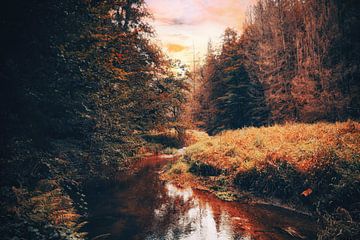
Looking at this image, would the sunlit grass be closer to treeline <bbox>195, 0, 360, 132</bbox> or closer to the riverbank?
the riverbank

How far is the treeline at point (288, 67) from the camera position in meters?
21.6

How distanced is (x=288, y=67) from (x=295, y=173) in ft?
65.5

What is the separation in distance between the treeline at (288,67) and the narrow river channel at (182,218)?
15589 mm

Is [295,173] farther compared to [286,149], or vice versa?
[286,149]

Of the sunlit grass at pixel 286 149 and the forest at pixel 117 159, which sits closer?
the forest at pixel 117 159

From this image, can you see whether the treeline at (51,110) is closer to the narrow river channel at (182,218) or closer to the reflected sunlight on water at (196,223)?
the narrow river channel at (182,218)

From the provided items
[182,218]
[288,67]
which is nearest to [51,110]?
[182,218]

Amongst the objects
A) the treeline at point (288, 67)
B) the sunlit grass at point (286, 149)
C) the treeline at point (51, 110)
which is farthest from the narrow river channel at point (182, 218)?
the treeline at point (288, 67)

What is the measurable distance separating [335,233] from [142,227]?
5.69m

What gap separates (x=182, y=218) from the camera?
9.46 metres

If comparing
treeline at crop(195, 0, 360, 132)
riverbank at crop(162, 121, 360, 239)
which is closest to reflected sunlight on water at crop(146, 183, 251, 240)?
riverbank at crop(162, 121, 360, 239)

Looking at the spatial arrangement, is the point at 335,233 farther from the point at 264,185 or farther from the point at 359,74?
the point at 359,74

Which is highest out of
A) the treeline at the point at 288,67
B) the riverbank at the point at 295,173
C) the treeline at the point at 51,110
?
the treeline at the point at 288,67

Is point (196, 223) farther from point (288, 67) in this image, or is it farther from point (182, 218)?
point (288, 67)
